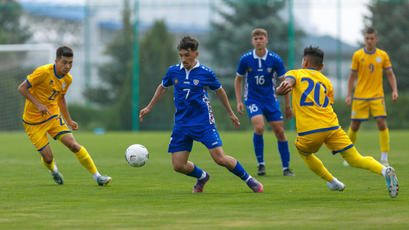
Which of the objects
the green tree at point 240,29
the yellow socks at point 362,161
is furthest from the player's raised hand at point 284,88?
the green tree at point 240,29

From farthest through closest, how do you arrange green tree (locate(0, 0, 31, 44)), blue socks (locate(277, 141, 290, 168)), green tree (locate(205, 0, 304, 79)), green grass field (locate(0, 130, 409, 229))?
green tree (locate(0, 0, 31, 44)), green tree (locate(205, 0, 304, 79)), blue socks (locate(277, 141, 290, 168)), green grass field (locate(0, 130, 409, 229))

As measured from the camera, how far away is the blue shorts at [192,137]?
762 cm

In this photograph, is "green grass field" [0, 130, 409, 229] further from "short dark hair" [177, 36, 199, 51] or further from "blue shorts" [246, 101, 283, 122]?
"short dark hair" [177, 36, 199, 51]

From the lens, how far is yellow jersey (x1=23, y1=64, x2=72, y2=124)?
8.88 meters

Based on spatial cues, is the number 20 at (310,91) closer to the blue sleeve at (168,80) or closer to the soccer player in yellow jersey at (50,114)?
the blue sleeve at (168,80)

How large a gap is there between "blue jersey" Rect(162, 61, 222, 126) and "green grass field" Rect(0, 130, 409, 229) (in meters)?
0.82

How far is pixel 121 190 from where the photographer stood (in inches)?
323

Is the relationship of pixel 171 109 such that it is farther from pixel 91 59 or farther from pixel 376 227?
pixel 376 227

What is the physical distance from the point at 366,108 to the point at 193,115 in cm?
466

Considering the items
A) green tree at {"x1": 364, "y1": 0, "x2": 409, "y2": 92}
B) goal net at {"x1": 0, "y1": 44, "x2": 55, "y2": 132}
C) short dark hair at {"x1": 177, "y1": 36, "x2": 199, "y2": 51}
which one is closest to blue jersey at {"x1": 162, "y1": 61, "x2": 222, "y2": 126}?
short dark hair at {"x1": 177, "y1": 36, "x2": 199, "y2": 51}

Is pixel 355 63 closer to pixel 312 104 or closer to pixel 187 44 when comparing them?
pixel 312 104

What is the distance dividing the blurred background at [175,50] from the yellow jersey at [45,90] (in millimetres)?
15527

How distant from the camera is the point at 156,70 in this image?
26.8m

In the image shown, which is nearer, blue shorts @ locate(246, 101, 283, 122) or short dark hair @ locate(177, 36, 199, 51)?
short dark hair @ locate(177, 36, 199, 51)
